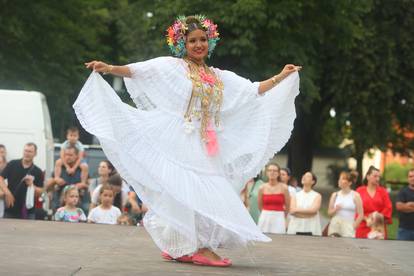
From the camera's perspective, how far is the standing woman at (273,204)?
590 inches

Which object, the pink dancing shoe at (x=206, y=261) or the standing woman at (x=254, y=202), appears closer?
the pink dancing shoe at (x=206, y=261)

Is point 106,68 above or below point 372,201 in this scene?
above

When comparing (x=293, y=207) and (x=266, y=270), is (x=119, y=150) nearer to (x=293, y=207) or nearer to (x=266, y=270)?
(x=266, y=270)

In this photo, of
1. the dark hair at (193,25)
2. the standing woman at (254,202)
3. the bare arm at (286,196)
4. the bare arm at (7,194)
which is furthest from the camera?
the standing woman at (254,202)

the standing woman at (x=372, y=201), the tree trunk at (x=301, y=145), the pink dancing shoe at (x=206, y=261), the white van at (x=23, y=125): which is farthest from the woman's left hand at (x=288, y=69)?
the tree trunk at (x=301, y=145)

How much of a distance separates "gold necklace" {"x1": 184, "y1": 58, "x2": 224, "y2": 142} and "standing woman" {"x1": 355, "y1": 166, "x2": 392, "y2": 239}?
5.91m

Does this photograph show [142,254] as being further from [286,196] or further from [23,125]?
[23,125]

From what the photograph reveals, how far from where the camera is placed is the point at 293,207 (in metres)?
15.2

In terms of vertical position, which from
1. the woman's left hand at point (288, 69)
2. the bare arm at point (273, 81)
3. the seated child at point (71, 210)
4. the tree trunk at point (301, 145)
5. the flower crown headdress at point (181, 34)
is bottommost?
the seated child at point (71, 210)

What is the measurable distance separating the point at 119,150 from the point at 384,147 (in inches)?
1191

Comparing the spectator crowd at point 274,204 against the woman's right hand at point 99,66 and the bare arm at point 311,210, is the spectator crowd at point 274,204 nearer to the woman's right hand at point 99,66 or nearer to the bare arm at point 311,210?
the bare arm at point 311,210

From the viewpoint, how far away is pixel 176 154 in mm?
9547

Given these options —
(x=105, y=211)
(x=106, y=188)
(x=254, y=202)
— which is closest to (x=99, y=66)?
(x=106, y=188)

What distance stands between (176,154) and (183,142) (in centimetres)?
12
